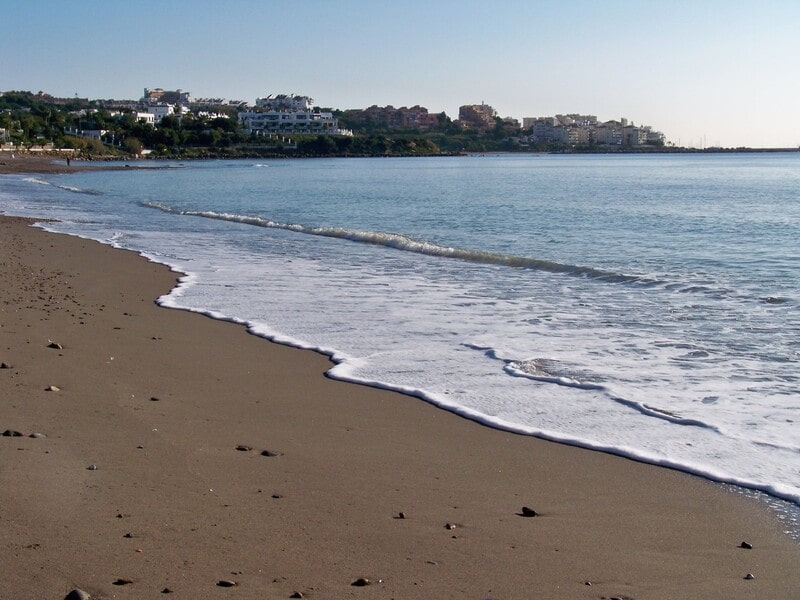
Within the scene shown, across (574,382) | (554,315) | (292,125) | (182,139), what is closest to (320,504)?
(574,382)

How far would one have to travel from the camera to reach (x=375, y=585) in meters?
3.25

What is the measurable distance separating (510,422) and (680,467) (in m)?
1.15

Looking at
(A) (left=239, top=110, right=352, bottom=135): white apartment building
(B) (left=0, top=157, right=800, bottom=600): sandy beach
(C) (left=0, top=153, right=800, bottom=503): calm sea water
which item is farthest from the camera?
(A) (left=239, top=110, right=352, bottom=135): white apartment building

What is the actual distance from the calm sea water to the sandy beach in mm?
558

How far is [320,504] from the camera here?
4035mm

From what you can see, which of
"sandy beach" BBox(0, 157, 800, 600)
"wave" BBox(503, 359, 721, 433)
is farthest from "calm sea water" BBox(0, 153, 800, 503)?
"sandy beach" BBox(0, 157, 800, 600)

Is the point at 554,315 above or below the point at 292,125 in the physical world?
below

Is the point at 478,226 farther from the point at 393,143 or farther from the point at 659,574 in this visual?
the point at 393,143

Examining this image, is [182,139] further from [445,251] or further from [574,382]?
[574,382]

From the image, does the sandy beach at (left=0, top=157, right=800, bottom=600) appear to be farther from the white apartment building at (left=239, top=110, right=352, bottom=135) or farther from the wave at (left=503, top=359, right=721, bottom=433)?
the white apartment building at (left=239, top=110, right=352, bottom=135)

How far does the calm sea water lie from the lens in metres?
5.48

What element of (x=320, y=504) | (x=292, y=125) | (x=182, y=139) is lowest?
(x=320, y=504)

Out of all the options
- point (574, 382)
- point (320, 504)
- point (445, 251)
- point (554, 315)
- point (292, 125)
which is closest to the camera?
point (320, 504)

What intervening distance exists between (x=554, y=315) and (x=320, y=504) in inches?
227
